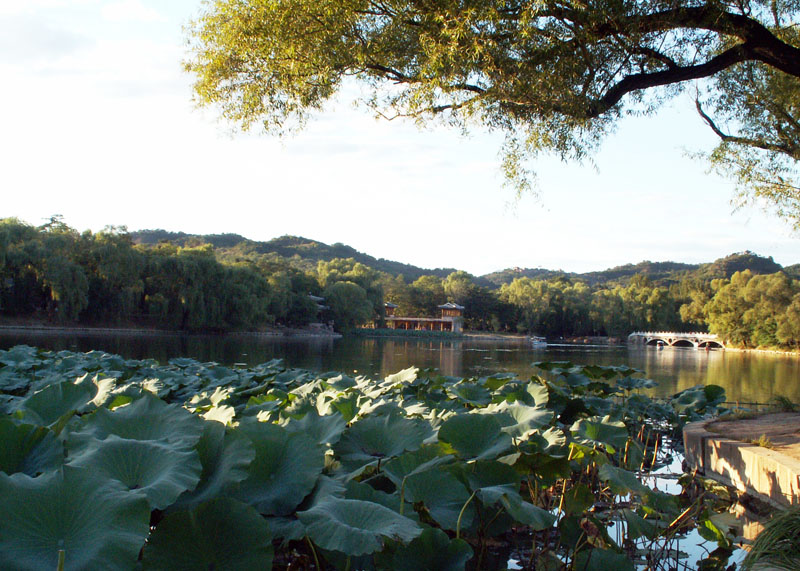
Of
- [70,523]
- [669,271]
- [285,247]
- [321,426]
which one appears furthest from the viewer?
[669,271]

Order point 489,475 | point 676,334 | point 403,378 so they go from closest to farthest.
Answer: point 489,475, point 403,378, point 676,334

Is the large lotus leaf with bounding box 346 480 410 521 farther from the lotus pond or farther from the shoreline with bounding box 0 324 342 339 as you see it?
the shoreline with bounding box 0 324 342 339

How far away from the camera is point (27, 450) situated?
4.09 ft

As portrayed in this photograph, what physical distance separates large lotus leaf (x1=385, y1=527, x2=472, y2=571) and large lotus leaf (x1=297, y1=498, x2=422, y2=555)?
75 millimetres

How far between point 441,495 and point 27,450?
892 mm

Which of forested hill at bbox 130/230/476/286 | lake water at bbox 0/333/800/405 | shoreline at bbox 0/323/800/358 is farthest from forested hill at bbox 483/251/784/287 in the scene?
lake water at bbox 0/333/800/405

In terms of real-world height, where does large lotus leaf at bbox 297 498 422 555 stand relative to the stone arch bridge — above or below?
above

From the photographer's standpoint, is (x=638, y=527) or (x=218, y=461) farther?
(x=638, y=527)

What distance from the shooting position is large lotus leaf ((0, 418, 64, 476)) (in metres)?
1.20

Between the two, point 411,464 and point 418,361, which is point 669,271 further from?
point 411,464

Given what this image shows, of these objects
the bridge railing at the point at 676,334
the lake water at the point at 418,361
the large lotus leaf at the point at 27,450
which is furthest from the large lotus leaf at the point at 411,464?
the bridge railing at the point at 676,334

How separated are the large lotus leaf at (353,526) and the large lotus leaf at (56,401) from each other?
1.00 m

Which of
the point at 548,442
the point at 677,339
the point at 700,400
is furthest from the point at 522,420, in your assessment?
the point at 677,339

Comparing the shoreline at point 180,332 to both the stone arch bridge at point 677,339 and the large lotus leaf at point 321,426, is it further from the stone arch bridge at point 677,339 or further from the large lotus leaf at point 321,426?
the large lotus leaf at point 321,426
